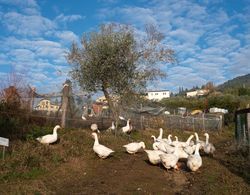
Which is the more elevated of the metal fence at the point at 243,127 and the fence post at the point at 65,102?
the fence post at the point at 65,102

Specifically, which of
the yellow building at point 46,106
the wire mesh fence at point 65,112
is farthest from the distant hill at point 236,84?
the yellow building at point 46,106

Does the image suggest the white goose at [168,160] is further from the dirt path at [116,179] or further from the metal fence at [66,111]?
the metal fence at [66,111]

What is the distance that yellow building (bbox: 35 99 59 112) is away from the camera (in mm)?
A: 19519

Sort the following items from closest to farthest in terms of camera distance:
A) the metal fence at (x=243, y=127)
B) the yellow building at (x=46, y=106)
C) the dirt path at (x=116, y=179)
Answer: the dirt path at (x=116, y=179) → the metal fence at (x=243, y=127) → the yellow building at (x=46, y=106)

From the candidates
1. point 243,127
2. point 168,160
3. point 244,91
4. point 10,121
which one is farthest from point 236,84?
point 10,121

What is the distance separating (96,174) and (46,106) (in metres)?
9.68

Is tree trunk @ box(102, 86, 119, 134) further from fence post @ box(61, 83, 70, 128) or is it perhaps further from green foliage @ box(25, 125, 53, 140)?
green foliage @ box(25, 125, 53, 140)

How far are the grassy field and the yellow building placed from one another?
4.94 metres

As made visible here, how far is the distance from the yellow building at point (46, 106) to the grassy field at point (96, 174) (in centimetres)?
494

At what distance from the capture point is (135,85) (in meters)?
22.4

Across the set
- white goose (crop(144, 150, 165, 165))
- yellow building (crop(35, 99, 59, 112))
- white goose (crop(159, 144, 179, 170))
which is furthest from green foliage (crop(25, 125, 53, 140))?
white goose (crop(159, 144, 179, 170))

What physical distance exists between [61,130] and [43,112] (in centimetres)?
210

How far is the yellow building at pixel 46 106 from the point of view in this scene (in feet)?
64.0

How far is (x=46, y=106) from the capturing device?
20.0 meters
